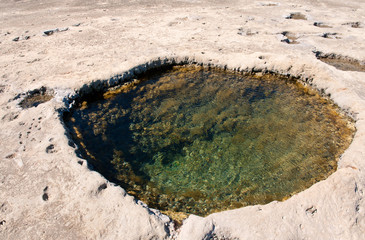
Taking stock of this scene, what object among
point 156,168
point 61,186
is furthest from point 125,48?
point 61,186

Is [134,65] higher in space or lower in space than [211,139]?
higher

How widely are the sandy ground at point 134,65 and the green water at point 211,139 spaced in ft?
1.98

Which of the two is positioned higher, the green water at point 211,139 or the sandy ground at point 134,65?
the sandy ground at point 134,65

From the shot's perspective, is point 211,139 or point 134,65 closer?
point 211,139

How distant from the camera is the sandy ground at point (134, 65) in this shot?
11.8ft

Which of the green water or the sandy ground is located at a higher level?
the sandy ground

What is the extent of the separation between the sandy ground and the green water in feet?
1.98

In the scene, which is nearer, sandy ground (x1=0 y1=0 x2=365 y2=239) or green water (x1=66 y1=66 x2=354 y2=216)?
sandy ground (x1=0 y1=0 x2=365 y2=239)

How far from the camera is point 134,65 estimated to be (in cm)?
773

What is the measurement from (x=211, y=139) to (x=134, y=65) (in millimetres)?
3527

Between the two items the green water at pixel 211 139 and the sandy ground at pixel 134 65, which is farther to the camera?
the green water at pixel 211 139

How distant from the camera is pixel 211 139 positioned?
5.74 metres

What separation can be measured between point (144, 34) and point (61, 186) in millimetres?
7485

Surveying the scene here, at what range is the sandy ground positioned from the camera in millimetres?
3584
